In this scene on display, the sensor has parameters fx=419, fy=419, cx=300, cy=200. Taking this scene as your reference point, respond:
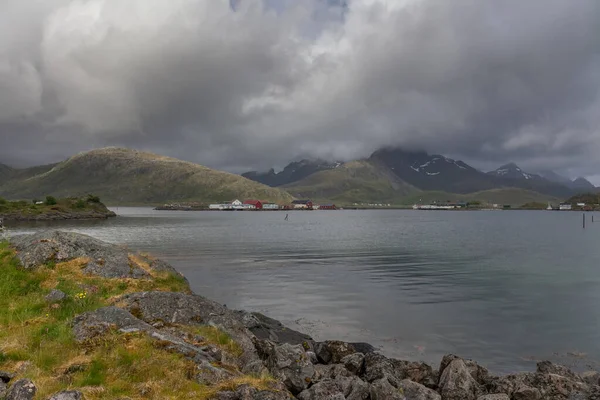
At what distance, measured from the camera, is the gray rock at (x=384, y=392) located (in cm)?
1425

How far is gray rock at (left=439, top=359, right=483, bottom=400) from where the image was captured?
16.6m

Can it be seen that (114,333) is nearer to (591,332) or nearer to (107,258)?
(107,258)

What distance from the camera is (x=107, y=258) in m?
31.0

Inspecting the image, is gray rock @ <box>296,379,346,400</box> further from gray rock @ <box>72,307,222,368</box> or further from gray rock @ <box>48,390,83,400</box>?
gray rock @ <box>48,390,83,400</box>

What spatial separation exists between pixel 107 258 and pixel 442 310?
27.5 m

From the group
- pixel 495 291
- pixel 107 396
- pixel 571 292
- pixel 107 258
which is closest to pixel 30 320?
pixel 107 396

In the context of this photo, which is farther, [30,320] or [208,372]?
[30,320]

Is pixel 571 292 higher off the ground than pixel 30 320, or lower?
lower

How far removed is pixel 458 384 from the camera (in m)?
16.9

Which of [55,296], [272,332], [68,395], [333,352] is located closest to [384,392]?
[333,352]

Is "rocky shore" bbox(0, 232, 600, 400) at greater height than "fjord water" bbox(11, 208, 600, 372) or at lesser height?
greater

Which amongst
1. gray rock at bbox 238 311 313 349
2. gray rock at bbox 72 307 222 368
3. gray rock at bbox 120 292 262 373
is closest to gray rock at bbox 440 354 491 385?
gray rock at bbox 238 311 313 349

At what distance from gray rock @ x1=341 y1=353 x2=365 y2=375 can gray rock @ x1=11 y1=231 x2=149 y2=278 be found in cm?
1764

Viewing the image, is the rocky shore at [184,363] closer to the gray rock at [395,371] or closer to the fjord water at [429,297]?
the gray rock at [395,371]
